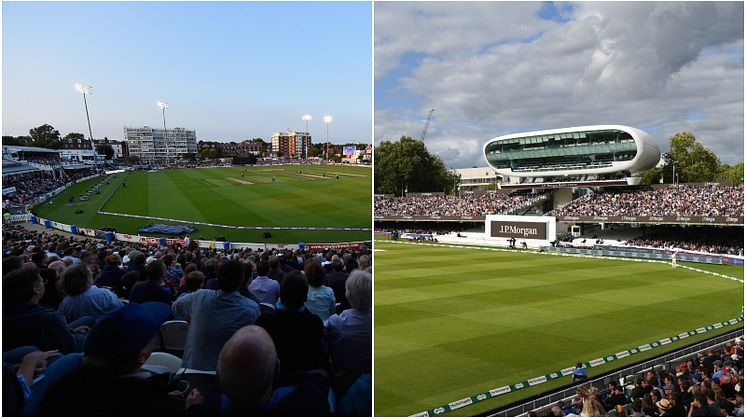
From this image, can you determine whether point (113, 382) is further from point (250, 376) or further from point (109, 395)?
point (250, 376)

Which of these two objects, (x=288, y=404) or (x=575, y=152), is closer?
(x=288, y=404)

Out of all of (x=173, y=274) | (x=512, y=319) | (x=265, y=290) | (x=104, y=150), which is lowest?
(x=512, y=319)

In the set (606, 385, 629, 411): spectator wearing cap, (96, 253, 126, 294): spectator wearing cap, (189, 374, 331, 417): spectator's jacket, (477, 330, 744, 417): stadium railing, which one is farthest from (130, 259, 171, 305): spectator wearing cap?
(606, 385, 629, 411): spectator wearing cap

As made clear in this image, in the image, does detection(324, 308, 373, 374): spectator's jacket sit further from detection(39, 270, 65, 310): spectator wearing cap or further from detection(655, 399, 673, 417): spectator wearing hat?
detection(655, 399, 673, 417): spectator wearing hat

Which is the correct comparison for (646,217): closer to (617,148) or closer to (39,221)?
(617,148)

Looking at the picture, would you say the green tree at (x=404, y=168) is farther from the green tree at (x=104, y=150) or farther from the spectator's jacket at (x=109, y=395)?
the spectator's jacket at (x=109, y=395)

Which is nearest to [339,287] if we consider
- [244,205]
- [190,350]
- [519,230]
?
[190,350]
